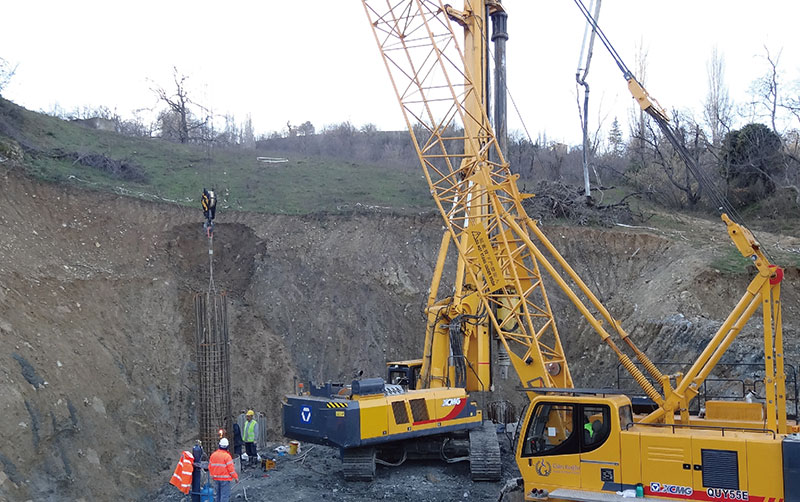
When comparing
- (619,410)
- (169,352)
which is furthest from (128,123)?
(619,410)

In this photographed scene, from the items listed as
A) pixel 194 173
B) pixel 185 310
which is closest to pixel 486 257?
pixel 185 310

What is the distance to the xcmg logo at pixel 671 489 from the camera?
788 centimetres

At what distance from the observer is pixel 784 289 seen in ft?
60.1

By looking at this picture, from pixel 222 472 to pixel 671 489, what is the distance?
669 centimetres

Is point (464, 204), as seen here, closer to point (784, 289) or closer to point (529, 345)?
point (529, 345)

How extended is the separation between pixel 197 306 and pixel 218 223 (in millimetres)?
7461

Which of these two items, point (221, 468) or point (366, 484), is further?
point (366, 484)

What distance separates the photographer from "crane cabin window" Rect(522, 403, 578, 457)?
8.62m

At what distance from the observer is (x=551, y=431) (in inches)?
345

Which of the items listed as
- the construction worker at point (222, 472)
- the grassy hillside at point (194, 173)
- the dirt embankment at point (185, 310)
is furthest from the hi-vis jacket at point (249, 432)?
the grassy hillside at point (194, 173)

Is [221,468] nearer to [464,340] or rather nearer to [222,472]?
[222,472]

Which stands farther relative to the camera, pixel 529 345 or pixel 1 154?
pixel 1 154

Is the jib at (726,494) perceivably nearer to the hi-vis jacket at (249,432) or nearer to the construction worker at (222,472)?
the construction worker at (222,472)

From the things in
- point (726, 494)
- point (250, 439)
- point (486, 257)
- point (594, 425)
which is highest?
point (486, 257)
